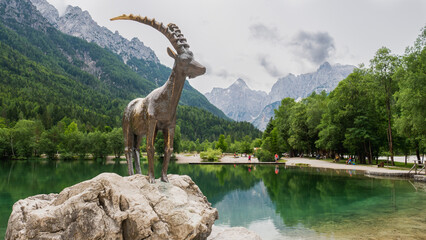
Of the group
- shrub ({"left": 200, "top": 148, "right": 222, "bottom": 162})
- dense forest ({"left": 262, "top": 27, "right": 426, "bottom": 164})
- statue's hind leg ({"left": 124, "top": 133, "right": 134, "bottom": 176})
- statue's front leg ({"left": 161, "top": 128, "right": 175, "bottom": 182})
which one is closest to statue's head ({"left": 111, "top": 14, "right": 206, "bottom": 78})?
statue's front leg ({"left": 161, "top": 128, "right": 175, "bottom": 182})

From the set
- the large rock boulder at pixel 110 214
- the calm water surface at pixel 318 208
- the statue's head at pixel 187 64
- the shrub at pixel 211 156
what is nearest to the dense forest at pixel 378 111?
the calm water surface at pixel 318 208

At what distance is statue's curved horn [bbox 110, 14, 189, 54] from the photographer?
229 inches

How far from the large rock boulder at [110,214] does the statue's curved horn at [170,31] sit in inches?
124

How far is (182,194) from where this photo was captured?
5957 millimetres

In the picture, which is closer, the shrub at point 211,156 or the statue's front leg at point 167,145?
the statue's front leg at point 167,145

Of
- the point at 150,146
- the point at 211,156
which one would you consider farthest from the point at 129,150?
the point at 211,156

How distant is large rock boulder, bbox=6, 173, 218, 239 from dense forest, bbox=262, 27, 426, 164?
25.0 m

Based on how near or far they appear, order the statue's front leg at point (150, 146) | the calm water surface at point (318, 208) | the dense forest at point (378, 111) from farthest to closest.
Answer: the dense forest at point (378, 111)
the calm water surface at point (318, 208)
the statue's front leg at point (150, 146)

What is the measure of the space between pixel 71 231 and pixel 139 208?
111cm

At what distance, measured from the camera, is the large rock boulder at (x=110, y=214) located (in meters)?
4.29

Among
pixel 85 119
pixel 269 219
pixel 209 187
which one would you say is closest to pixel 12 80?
pixel 85 119

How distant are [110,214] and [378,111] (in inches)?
1516

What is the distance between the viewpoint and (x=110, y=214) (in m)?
4.57

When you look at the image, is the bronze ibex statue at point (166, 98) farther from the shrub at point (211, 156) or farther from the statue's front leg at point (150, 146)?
the shrub at point (211, 156)
